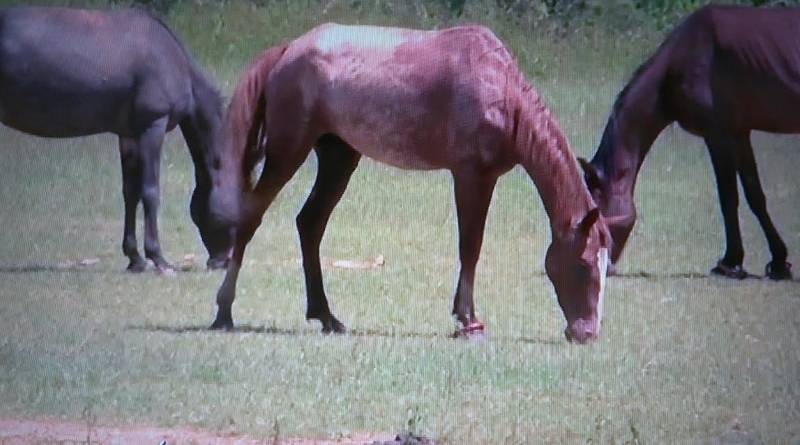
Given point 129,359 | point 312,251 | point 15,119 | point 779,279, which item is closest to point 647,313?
point 779,279

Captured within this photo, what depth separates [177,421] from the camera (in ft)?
18.0

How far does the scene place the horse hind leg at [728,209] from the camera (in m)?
7.48

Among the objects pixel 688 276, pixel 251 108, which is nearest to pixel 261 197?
pixel 251 108

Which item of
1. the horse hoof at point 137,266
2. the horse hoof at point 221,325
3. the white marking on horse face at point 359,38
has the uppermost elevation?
the white marking on horse face at point 359,38

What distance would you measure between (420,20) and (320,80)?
431 mm

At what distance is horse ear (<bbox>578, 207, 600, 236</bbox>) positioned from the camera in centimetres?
646

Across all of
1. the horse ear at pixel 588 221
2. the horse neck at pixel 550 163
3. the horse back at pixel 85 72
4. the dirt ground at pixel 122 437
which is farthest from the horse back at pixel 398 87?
the dirt ground at pixel 122 437

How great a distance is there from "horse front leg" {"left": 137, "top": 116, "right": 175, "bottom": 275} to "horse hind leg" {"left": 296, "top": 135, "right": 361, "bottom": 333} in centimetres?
91

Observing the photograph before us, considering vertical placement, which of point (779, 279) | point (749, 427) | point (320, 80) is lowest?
point (779, 279)

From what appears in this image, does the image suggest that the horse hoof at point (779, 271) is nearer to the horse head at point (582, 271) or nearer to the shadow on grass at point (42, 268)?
the horse head at point (582, 271)

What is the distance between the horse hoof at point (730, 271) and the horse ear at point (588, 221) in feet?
3.50

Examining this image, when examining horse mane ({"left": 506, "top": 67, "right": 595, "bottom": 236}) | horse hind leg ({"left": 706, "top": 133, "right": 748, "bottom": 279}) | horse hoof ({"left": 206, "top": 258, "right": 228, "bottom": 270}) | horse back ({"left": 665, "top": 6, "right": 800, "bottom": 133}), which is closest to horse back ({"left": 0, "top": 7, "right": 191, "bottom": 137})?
horse hoof ({"left": 206, "top": 258, "right": 228, "bottom": 270})

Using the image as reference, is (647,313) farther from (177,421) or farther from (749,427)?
(177,421)

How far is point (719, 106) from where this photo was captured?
7.82 metres
